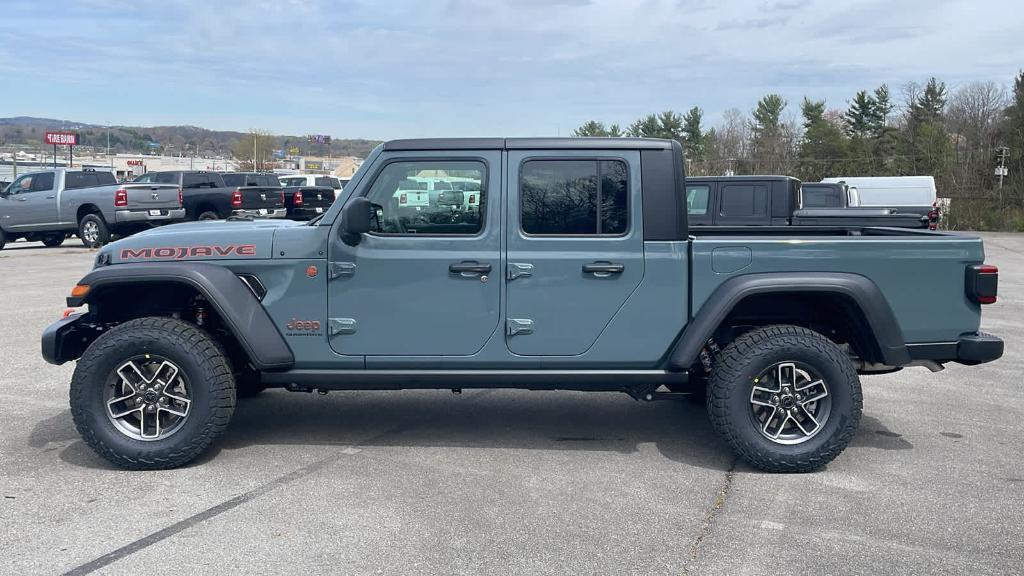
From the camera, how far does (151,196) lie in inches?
873

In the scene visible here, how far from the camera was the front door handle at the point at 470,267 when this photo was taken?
5.45 metres

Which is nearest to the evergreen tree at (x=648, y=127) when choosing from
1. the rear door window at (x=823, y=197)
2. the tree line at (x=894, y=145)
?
the tree line at (x=894, y=145)

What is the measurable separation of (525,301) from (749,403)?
4.68 ft

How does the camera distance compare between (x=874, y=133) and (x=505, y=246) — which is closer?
(x=505, y=246)

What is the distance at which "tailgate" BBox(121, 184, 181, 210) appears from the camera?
21859 millimetres

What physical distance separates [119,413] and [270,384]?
87cm

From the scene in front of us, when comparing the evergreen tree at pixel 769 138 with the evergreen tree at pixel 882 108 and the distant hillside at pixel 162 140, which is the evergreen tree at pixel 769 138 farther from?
the distant hillside at pixel 162 140

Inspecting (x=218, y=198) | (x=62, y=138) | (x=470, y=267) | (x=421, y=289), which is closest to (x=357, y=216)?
(x=421, y=289)

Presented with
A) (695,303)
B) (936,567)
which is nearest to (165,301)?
(695,303)

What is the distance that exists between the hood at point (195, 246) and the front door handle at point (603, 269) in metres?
1.86

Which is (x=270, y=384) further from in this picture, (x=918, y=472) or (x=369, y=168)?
(x=918, y=472)

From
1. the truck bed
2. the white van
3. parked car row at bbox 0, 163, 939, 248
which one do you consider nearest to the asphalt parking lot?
the truck bed

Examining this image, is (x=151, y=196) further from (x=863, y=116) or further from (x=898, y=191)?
(x=863, y=116)

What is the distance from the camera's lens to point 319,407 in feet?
23.2
